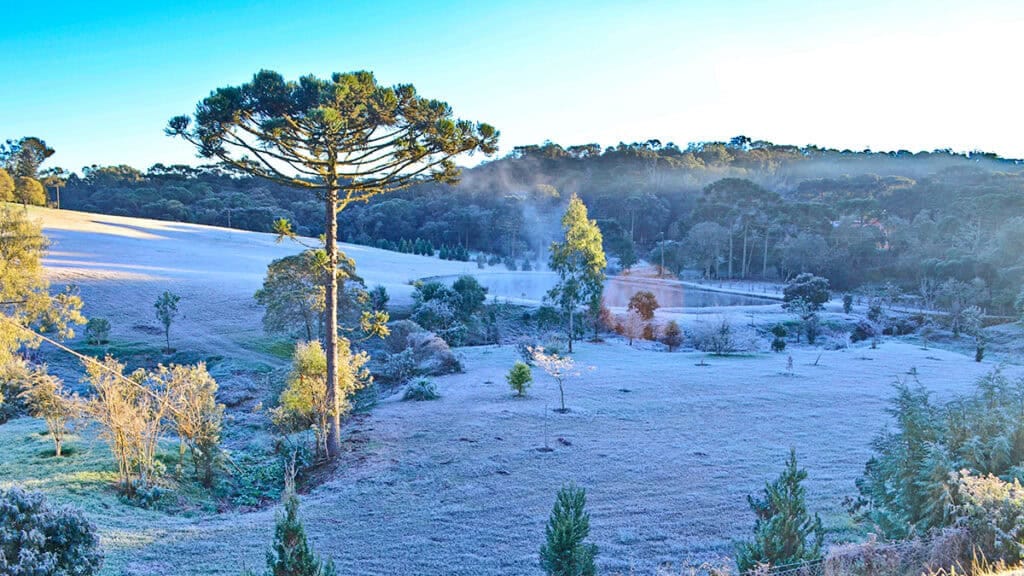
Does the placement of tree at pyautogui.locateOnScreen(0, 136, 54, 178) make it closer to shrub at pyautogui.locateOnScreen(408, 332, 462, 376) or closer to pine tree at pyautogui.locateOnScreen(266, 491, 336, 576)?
shrub at pyautogui.locateOnScreen(408, 332, 462, 376)

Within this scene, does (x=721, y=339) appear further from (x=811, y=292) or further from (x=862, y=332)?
(x=811, y=292)

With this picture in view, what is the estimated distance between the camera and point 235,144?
12172 millimetres

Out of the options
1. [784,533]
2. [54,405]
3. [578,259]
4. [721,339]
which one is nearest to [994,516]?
[784,533]

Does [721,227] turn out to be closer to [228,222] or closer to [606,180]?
[606,180]

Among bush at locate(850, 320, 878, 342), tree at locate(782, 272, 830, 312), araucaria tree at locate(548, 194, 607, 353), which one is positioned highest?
araucaria tree at locate(548, 194, 607, 353)

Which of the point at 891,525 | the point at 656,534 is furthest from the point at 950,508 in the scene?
the point at 656,534

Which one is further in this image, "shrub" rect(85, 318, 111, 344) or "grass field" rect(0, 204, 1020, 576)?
"shrub" rect(85, 318, 111, 344)

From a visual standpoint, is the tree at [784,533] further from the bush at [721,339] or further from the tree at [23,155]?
the tree at [23,155]

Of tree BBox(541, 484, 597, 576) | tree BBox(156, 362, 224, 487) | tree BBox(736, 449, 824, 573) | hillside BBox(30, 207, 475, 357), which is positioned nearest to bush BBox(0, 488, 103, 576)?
tree BBox(156, 362, 224, 487)

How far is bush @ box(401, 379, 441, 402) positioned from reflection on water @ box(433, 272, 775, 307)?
87.1ft

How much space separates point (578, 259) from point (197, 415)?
1952 cm

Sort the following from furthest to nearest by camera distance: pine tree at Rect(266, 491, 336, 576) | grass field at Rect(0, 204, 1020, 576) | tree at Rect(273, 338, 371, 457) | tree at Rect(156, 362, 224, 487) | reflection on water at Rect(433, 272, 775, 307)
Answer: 1. reflection on water at Rect(433, 272, 775, 307)
2. tree at Rect(273, 338, 371, 457)
3. tree at Rect(156, 362, 224, 487)
4. grass field at Rect(0, 204, 1020, 576)
5. pine tree at Rect(266, 491, 336, 576)

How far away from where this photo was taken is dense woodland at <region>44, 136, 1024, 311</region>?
54656 mm

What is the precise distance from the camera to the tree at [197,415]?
10695mm
